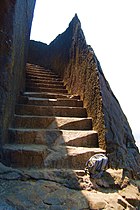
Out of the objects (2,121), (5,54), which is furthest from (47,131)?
(5,54)

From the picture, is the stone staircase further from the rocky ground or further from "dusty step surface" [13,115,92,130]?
the rocky ground

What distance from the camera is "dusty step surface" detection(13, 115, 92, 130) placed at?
3250mm

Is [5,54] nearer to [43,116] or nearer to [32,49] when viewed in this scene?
[43,116]

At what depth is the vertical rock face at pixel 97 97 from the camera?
289 cm

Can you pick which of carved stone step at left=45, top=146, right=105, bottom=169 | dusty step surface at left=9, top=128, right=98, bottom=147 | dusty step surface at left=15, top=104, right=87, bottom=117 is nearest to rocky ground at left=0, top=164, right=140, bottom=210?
carved stone step at left=45, top=146, right=105, bottom=169

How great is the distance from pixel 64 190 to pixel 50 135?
1.06 metres

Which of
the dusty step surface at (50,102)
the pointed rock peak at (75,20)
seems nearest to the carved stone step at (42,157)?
the dusty step surface at (50,102)

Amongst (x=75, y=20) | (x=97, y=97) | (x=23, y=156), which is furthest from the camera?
(x=75, y=20)

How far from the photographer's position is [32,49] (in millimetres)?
9086

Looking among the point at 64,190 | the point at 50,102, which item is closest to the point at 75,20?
the point at 50,102

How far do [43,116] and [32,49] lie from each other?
6.35 metres

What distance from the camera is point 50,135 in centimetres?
301

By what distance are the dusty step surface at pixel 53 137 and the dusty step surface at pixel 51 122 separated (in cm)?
20

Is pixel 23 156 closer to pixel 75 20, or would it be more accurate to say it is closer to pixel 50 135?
pixel 50 135
